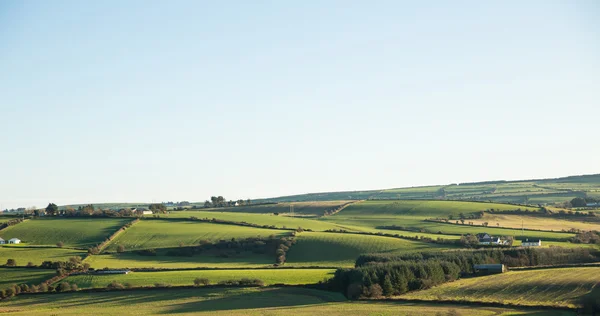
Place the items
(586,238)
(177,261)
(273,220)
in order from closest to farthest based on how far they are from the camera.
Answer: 1. (177,261)
2. (586,238)
3. (273,220)

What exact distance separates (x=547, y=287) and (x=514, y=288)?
328 centimetres

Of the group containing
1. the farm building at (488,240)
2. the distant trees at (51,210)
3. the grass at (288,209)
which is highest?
the distant trees at (51,210)

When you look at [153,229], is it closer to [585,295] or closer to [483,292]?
[483,292]

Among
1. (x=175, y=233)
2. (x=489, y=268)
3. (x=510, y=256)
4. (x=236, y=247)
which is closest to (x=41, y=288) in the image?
(x=236, y=247)

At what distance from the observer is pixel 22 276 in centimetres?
9706

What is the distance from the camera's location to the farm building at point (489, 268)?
301 ft

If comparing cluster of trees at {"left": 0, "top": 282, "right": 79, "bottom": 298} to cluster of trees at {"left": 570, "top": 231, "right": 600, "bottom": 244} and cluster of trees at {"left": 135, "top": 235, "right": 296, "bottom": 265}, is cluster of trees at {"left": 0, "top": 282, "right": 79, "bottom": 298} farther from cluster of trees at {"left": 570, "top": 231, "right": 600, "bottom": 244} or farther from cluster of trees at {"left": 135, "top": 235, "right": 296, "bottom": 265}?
cluster of trees at {"left": 570, "top": 231, "right": 600, "bottom": 244}

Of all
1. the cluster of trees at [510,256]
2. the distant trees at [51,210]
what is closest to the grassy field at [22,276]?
the cluster of trees at [510,256]

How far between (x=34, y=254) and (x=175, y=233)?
26.7m

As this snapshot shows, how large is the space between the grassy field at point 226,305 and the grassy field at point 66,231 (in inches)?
1733

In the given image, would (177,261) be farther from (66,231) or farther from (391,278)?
(391,278)

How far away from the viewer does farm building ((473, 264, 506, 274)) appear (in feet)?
301

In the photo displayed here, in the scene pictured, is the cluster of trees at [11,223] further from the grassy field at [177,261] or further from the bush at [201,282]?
the bush at [201,282]

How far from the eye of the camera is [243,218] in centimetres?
15975
